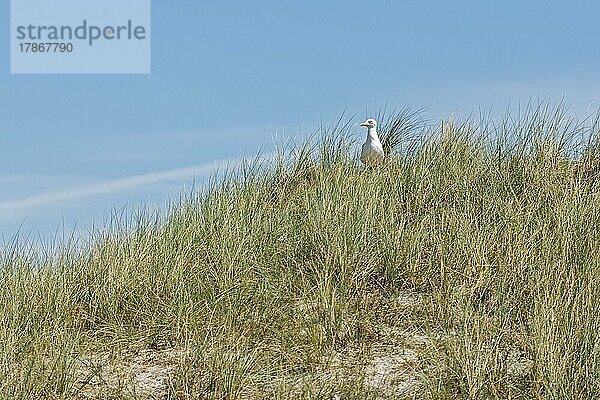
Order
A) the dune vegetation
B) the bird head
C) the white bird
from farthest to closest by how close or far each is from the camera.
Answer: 1. the bird head
2. the white bird
3. the dune vegetation

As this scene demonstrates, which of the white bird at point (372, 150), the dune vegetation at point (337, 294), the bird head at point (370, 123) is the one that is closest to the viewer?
the dune vegetation at point (337, 294)

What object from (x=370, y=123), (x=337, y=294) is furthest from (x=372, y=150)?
(x=337, y=294)

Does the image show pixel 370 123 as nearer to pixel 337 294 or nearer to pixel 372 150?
pixel 372 150

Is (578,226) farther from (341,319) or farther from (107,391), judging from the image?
(107,391)

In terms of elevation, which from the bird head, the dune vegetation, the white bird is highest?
the bird head

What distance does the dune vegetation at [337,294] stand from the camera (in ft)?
17.0

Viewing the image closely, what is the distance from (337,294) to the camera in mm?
6133

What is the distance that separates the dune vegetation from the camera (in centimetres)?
520

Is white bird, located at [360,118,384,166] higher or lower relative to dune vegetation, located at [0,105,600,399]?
higher

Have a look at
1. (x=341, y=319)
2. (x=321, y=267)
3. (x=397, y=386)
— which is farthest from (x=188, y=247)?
(x=397, y=386)

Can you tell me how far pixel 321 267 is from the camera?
21.4ft

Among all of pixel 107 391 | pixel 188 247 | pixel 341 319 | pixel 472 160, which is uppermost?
pixel 472 160

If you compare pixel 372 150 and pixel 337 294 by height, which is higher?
pixel 372 150

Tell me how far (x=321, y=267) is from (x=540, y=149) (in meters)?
2.90
